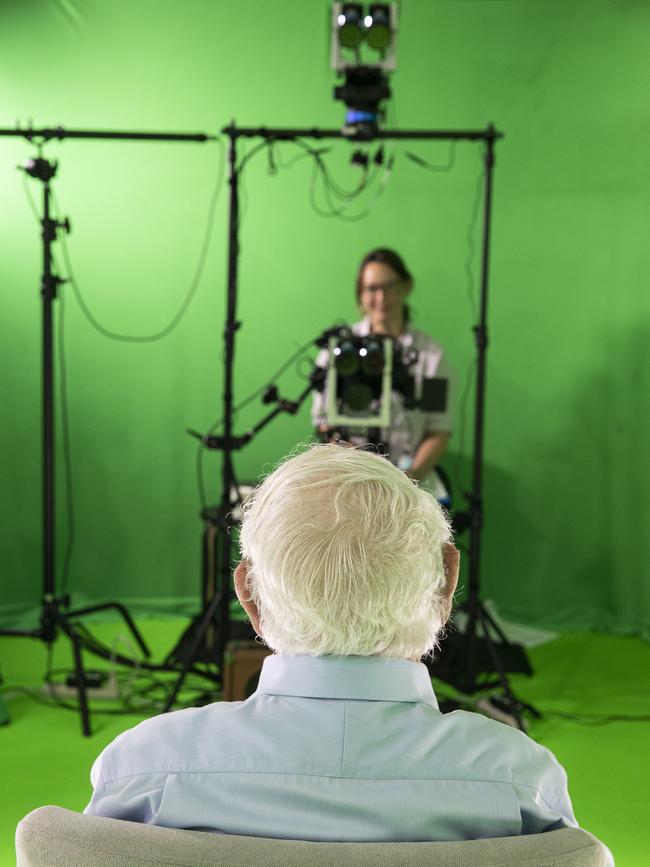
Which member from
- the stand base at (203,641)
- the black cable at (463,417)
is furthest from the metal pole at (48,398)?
the black cable at (463,417)

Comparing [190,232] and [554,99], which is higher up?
[554,99]

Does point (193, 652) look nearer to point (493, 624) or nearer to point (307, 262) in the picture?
point (493, 624)

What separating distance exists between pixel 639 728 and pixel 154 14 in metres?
3.37

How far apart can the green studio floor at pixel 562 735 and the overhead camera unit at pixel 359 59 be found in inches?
77.5

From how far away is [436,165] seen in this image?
163 inches

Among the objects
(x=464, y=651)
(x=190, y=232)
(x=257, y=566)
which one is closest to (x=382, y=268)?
(x=190, y=232)

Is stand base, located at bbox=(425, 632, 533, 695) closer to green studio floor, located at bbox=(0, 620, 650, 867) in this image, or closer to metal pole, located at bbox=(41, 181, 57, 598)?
green studio floor, located at bbox=(0, 620, 650, 867)

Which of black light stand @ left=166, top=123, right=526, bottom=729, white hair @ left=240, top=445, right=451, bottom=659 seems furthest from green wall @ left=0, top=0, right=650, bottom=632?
white hair @ left=240, top=445, right=451, bottom=659

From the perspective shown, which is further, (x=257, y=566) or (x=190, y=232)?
(x=190, y=232)

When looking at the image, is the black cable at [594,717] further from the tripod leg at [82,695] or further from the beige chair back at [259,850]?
the beige chair back at [259,850]

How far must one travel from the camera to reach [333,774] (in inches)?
34.2

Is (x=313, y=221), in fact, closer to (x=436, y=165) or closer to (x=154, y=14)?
(x=436, y=165)

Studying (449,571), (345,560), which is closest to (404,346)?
(449,571)

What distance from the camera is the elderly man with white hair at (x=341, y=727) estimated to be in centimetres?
86
